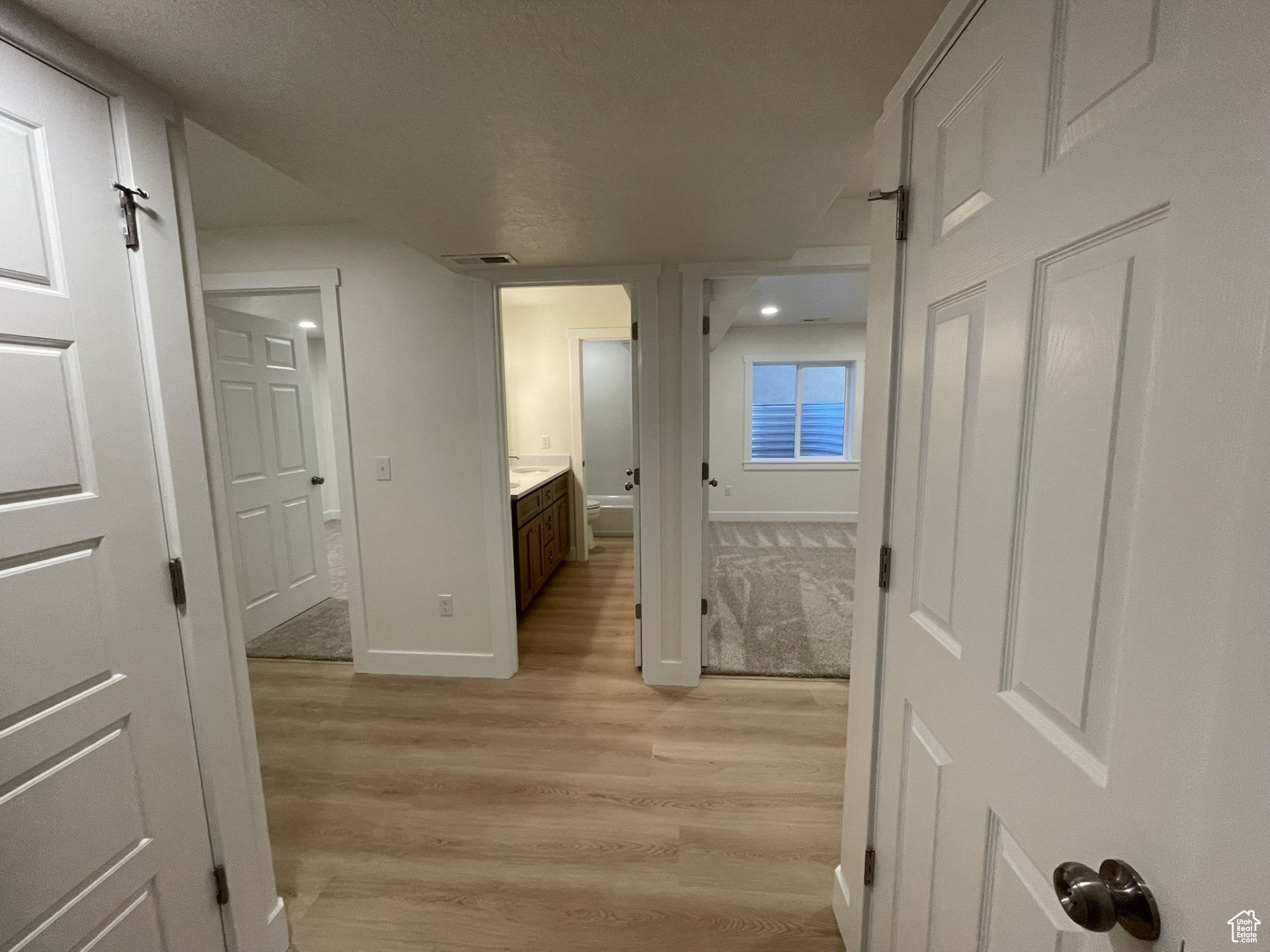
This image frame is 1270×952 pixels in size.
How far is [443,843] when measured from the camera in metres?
1.70

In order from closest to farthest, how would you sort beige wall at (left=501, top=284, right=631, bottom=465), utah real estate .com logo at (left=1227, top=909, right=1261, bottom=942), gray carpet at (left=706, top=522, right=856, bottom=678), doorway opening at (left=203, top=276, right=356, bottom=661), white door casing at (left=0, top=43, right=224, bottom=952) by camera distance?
utah real estate .com logo at (left=1227, top=909, right=1261, bottom=942), white door casing at (left=0, top=43, right=224, bottom=952), doorway opening at (left=203, top=276, right=356, bottom=661), gray carpet at (left=706, top=522, right=856, bottom=678), beige wall at (left=501, top=284, right=631, bottom=465)

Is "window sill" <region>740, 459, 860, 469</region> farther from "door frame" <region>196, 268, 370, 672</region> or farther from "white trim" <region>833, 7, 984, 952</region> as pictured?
"white trim" <region>833, 7, 984, 952</region>

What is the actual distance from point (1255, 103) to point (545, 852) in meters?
2.12

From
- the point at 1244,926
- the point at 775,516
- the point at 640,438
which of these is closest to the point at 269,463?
the point at 640,438

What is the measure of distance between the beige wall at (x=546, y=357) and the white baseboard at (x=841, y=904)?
12.3 ft

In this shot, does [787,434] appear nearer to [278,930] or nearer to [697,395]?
[697,395]

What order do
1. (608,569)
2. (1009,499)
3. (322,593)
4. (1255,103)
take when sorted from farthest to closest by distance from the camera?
1. (608,569)
2. (322,593)
3. (1009,499)
4. (1255,103)

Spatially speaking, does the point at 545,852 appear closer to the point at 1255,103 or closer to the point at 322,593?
the point at 1255,103

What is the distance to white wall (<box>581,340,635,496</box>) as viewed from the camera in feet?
17.7

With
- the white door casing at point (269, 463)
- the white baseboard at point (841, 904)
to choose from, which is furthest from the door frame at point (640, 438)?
Answer: the white door casing at point (269, 463)

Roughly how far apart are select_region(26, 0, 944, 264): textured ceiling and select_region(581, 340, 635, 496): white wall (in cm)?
374

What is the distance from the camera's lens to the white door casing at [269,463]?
3023 millimetres

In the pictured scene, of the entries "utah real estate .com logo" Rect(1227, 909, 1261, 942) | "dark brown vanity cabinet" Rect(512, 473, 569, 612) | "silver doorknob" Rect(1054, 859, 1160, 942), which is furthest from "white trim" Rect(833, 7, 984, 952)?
"dark brown vanity cabinet" Rect(512, 473, 569, 612)

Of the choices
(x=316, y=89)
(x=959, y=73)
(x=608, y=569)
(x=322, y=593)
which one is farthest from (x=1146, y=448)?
(x=322, y=593)
